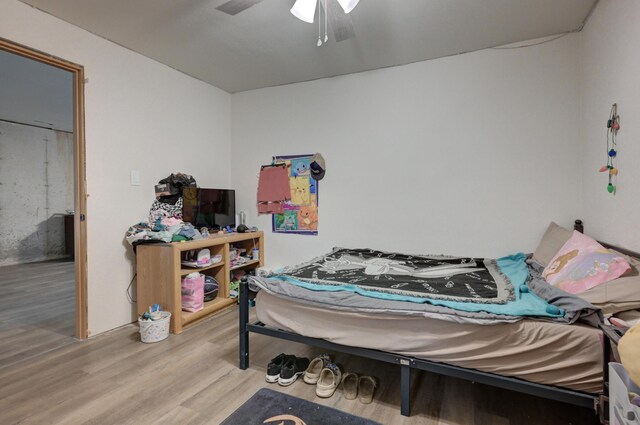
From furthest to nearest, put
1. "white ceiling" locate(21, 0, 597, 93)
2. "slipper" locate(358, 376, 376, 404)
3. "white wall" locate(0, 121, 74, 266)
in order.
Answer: "white wall" locate(0, 121, 74, 266), "white ceiling" locate(21, 0, 597, 93), "slipper" locate(358, 376, 376, 404)

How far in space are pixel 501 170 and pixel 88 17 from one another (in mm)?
3584

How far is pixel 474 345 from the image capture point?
1511 mm

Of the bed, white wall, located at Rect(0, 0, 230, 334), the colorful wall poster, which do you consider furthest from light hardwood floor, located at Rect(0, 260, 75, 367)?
the colorful wall poster

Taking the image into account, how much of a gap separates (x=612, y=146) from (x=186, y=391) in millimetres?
3046

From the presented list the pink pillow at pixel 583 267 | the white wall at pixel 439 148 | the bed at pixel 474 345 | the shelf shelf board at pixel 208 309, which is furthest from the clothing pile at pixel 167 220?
the pink pillow at pixel 583 267

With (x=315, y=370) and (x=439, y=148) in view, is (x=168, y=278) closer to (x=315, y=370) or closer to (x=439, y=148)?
(x=315, y=370)

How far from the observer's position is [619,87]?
184cm

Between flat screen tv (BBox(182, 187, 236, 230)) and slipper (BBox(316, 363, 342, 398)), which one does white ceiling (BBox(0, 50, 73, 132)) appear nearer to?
flat screen tv (BBox(182, 187, 236, 230))

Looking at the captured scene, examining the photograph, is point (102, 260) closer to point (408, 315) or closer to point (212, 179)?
point (212, 179)

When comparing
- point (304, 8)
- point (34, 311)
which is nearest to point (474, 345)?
point (304, 8)

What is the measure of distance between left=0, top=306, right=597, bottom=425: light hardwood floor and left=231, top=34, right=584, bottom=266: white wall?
1363mm

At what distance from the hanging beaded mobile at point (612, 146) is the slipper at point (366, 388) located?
6.26 ft

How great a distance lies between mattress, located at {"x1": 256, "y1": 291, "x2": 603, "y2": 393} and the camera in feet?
4.39

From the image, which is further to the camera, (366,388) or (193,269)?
(193,269)
